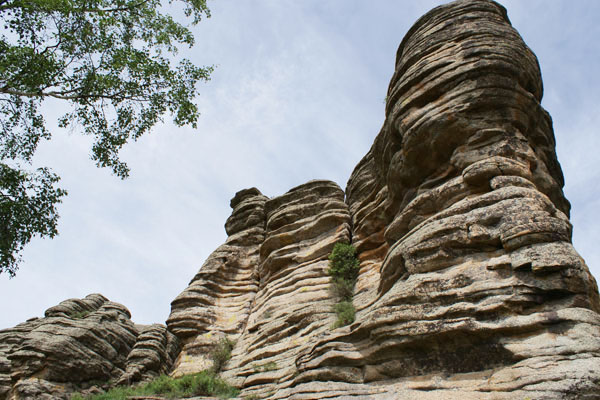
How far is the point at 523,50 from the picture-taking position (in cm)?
1520

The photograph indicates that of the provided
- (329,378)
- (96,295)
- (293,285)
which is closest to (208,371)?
(293,285)

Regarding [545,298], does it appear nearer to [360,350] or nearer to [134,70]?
[360,350]

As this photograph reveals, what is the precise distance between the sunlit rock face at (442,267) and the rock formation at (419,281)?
0.04 m

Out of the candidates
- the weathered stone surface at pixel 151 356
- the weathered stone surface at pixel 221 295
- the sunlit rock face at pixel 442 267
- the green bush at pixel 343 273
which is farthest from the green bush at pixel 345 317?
the weathered stone surface at pixel 151 356

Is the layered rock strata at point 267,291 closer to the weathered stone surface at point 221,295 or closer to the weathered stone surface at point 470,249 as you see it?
the weathered stone surface at point 221,295

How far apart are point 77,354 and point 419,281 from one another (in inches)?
653

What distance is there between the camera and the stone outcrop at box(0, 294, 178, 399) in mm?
18562

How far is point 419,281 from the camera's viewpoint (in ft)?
35.3

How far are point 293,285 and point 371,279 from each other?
4.04m

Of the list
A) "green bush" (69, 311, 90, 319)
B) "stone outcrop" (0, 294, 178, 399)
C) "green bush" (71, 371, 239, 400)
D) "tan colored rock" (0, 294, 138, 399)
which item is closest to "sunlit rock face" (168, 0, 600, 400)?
"green bush" (71, 371, 239, 400)

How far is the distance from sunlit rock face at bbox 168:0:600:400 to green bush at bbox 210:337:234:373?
47 cm

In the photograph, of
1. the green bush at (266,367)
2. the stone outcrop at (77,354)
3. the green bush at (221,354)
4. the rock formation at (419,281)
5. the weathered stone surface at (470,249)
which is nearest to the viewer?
the weathered stone surface at (470,249)

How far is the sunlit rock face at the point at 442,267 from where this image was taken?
28.9 ft

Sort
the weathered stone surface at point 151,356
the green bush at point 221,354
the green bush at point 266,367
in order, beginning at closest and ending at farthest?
the green bush at point 266,367, the green bush at point 221,354, the weathered stone surface at point 151,356
